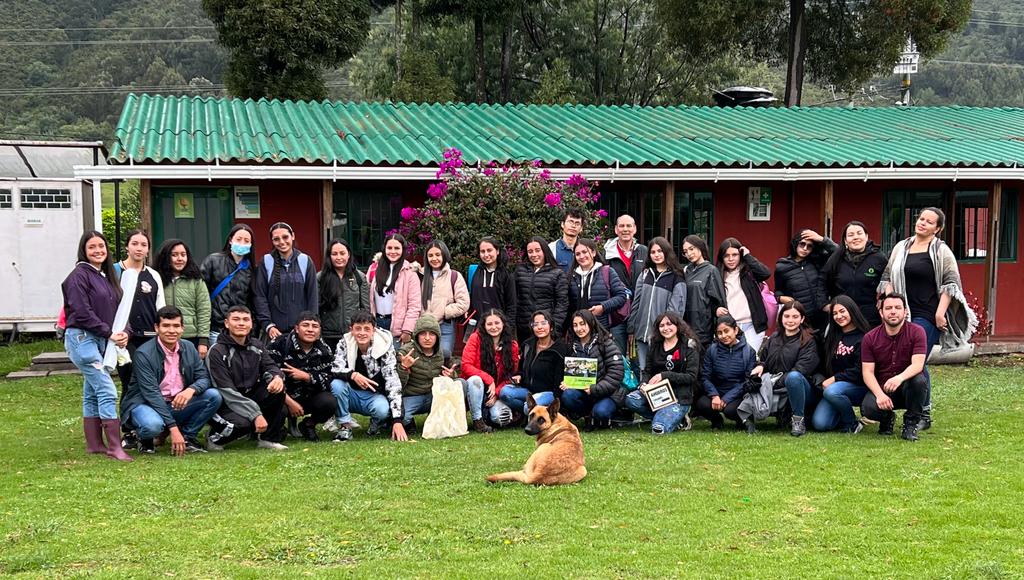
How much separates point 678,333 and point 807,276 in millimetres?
1382

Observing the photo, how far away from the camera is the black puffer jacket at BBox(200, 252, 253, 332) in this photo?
8742 millimetres

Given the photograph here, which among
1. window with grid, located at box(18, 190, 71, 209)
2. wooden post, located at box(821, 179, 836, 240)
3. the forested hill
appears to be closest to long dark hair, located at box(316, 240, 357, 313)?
wooden post, located at box(821, 179, 836, 240)

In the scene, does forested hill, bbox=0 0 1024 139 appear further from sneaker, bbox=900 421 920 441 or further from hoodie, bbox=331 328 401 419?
sneaker, bbox=900 421 920 441

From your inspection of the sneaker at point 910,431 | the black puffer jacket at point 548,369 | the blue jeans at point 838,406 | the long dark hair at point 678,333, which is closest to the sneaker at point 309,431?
the black puffer jacket at point 548,369

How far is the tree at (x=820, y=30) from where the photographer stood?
82.1ft

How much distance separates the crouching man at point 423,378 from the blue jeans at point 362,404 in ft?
0.64

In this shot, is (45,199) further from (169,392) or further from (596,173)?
(169,392)

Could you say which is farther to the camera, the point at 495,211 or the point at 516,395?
the point at 495,211

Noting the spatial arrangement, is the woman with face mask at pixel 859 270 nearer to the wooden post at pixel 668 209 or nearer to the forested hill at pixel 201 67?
the wooden post at pixel 668 209

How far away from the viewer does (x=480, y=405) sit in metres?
8.80

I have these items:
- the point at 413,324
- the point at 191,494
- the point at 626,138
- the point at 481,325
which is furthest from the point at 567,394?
the point at 626,138

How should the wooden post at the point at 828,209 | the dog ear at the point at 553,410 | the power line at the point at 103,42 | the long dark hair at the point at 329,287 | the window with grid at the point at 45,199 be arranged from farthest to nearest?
the power line at the point at 103,42 → the window with grid at the point at 45,199 → the wooden post at the point at 828,209 → the long dark hair at the point at 329,287 → the dog ear at the point at 553,410

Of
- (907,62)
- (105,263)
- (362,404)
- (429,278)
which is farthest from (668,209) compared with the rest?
(907,62)

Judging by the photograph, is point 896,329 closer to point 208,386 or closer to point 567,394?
point 567,394
